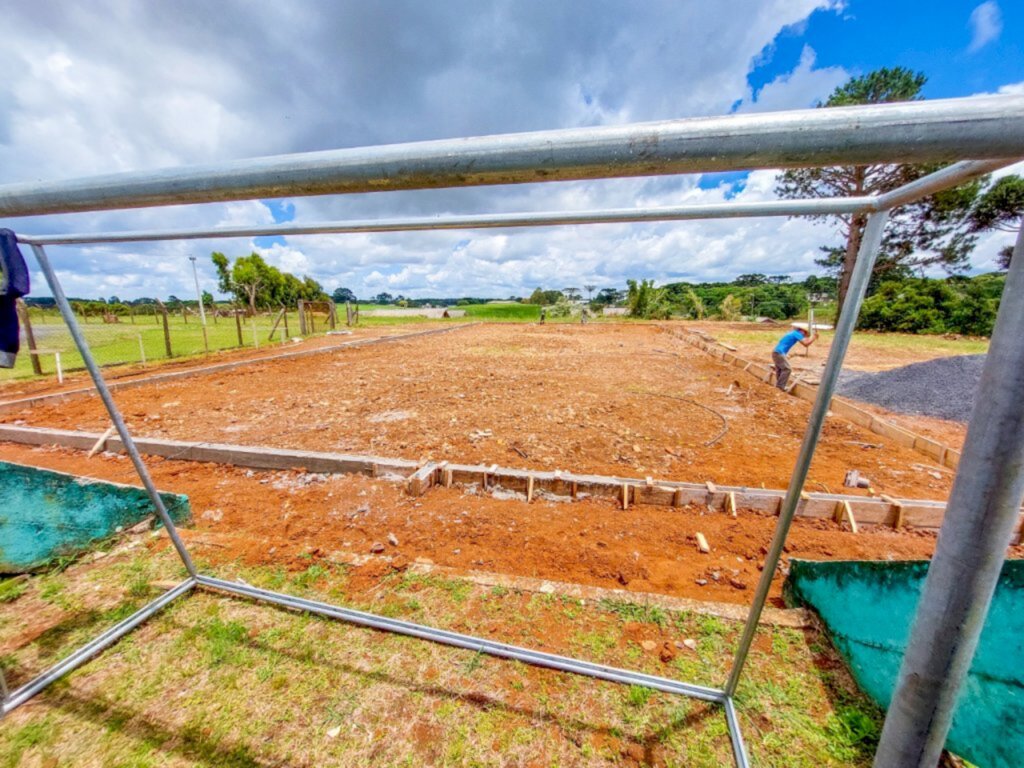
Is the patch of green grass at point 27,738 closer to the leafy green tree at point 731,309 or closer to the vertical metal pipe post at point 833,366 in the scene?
the vertical metal pipe post at point 833,366

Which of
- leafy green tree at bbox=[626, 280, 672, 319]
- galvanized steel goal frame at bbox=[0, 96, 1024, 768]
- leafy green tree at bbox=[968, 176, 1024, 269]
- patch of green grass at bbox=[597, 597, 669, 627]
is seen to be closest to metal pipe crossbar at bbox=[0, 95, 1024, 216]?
galvanized steel goal frame at bbox=[0, 96, 1024, 768]

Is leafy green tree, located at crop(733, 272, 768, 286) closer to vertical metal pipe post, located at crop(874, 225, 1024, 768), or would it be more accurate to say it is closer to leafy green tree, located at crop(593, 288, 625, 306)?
leafy green tree, located at crop(593, 288, 625, 306)

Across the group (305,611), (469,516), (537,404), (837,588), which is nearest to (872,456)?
(837,588)

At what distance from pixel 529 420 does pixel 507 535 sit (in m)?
2.57

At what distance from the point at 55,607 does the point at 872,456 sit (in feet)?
22.5

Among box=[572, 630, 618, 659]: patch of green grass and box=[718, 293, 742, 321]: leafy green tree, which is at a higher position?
box=[718, 293, 742, 321]: leafy green tree

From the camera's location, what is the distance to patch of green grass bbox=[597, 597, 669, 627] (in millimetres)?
1978

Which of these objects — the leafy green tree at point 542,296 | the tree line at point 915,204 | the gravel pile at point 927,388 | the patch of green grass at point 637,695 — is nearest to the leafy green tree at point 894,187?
the tree line at point 915,204

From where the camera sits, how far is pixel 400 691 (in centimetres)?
160

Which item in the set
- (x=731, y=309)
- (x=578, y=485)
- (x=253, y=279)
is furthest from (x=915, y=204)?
(x=253, y=279)

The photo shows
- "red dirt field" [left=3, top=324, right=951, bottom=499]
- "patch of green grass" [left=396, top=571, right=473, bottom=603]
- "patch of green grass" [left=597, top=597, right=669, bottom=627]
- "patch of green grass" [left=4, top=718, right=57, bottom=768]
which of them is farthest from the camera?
"red dirt field" [left=3, top=324, right=951, bottom=499]

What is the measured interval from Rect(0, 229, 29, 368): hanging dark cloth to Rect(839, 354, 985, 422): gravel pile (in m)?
9.31

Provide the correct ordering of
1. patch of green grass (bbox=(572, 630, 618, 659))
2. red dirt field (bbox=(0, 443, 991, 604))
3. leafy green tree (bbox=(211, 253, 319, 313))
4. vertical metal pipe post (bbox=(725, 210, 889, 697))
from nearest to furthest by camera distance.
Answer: vertical metal pipe post (bbox=(725, 210, 889, 697)) < patch of green grass (bbox=(572, 630, 618, 659)) < red dirt field (bbox=(0, 443, 991, 604)) < leafy green tree (bbox=(211, 253, 319, 313))

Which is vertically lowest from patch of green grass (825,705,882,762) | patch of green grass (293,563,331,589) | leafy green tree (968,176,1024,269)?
patch of green grass (293,563,331,589)
